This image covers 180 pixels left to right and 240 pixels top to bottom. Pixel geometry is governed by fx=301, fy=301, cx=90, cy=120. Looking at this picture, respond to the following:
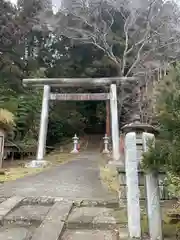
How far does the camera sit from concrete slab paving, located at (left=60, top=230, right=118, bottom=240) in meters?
3.46

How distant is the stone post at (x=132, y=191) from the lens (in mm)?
3186

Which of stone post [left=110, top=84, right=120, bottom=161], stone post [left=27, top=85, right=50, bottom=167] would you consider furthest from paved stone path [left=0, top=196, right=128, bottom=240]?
stone post [left=110, top=84, right=120, bottom=161]

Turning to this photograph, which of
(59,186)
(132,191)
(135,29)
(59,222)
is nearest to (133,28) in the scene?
(135,29)

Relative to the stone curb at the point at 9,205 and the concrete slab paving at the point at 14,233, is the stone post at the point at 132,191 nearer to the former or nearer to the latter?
the concrete slab paving at the point at 14,233

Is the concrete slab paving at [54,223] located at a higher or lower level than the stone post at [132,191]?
lower

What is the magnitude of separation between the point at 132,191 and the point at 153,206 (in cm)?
28

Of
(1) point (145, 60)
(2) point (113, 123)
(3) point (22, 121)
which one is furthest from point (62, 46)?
(2) point (113, 123)

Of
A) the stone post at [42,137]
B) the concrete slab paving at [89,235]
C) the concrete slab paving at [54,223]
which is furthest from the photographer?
the stone post at [42,137]

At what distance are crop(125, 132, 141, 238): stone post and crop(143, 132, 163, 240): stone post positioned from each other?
0.43 feet

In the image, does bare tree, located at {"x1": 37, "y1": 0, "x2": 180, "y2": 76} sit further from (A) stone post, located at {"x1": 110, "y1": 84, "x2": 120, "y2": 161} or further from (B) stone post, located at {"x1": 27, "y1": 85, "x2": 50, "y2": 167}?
(B) stone post, located at {"x1": 27, "y1": 85, "x2": 50, "y2": 167}

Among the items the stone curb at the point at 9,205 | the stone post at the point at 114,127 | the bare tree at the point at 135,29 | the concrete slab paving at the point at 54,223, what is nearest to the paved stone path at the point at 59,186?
the stone curb at the point at 9,205

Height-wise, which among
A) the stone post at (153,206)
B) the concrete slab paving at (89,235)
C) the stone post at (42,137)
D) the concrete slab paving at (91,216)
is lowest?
the concrete slab paving at (89,235)

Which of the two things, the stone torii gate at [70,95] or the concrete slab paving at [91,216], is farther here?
the stone torii gate at [70,95]

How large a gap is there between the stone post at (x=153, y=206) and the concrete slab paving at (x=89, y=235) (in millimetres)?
498
